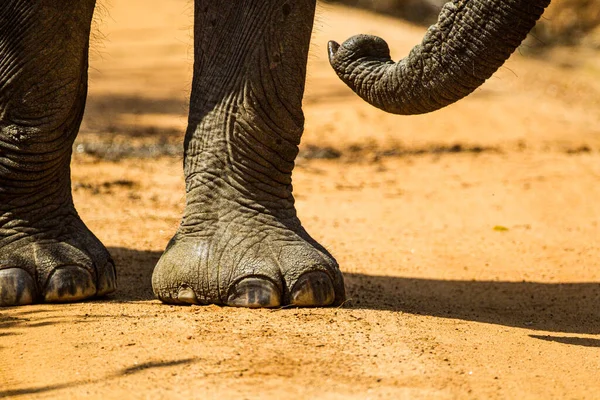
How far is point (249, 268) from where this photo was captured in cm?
397

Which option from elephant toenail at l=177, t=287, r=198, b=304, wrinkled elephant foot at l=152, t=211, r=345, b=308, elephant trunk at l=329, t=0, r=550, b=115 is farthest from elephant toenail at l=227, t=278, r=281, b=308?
elephant trunk at l=329, t=0, r=550, b=115

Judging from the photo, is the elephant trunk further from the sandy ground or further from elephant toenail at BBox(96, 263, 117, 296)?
elephant toenail at BBox(96, 263, 117, 296)

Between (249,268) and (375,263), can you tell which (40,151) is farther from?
(375,263)

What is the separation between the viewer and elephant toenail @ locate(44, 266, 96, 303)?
4.09 metres

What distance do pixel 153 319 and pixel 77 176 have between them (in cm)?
349

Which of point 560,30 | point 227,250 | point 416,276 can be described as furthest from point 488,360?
point 560,30

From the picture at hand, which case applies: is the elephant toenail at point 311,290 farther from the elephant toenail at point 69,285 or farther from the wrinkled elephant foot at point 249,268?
the elephant toenail at point 69,285

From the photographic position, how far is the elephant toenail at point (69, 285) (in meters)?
4.09

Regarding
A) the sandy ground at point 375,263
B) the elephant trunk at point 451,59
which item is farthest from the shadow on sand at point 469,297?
the elephant trunk at point 451,59

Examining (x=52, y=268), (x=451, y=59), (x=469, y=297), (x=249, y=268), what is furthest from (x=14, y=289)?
(x=469, y=297)

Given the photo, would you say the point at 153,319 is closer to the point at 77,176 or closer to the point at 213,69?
the point at 213,69

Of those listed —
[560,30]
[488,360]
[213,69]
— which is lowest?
[488,360]

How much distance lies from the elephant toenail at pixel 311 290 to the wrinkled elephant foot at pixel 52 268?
776 mm

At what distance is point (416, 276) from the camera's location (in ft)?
17.0
